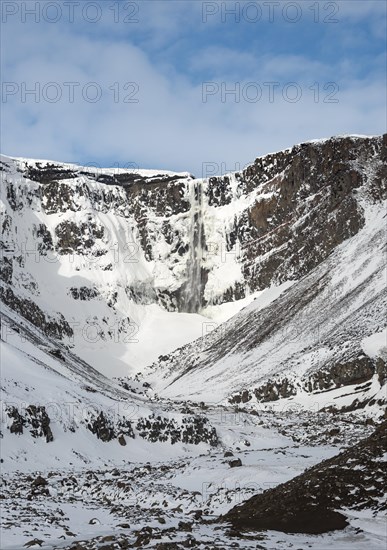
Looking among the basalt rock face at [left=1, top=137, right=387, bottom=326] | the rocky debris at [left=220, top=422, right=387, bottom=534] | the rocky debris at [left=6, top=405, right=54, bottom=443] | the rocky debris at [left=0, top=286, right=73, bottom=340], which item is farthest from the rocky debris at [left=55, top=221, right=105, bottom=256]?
the rocky debris at [left=220, top=422, right=387, bottom=534]

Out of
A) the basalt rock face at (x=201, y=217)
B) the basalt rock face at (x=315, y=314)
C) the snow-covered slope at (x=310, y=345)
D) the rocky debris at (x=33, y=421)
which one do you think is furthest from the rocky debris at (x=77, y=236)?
the rocky debris at (x=33, y=421)

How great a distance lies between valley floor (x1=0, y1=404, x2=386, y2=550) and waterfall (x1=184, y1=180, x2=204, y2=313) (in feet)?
377

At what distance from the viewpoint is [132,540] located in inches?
506

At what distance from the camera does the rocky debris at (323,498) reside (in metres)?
14.4

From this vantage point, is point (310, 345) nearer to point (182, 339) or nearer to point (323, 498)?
point (182, 339)

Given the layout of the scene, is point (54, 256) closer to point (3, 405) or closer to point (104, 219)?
point (104, 219)

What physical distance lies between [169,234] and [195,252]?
25.6 ft

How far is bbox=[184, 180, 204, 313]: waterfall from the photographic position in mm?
155625

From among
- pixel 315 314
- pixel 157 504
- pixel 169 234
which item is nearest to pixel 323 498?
pixel 157 504

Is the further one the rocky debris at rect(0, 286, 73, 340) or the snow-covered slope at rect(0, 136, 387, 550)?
the rocky debris at rect(0, 286, 73, 340)

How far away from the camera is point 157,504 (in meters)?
22.1

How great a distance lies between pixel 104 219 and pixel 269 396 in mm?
91200

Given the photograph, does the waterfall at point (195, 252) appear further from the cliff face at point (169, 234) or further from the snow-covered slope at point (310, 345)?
the snow-covered slope at point (310, 345)

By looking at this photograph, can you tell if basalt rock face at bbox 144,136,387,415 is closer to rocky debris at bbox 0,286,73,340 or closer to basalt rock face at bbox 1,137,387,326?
basalt rock face at bbox 1,137,387,326
